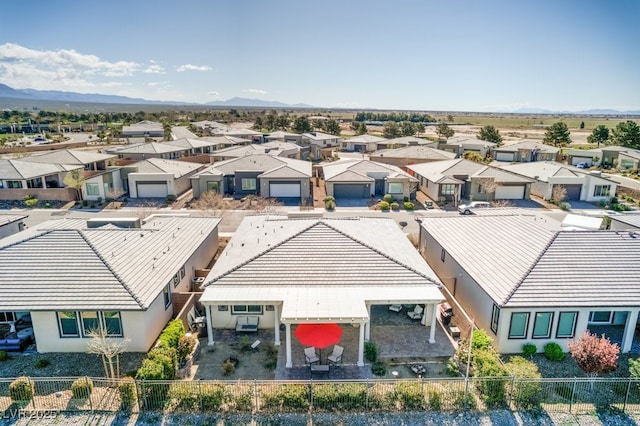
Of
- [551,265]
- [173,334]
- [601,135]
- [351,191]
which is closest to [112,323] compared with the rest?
[173,334]

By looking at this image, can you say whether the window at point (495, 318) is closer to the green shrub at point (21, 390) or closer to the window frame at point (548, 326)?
the window frame at point (548, 326)

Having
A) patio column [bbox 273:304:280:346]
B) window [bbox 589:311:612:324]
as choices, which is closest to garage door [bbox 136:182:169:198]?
patio column [bbox 273:304:280:346]

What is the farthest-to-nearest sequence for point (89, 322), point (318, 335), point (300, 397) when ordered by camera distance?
point (89, 322)
point (318, 335)
point (300, 397)

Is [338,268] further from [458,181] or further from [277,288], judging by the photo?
[458,181]

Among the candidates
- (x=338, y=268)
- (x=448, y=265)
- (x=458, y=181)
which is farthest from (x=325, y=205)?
(x=338, y=268)

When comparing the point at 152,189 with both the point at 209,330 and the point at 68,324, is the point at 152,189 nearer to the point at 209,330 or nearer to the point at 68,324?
the point at 68,324
